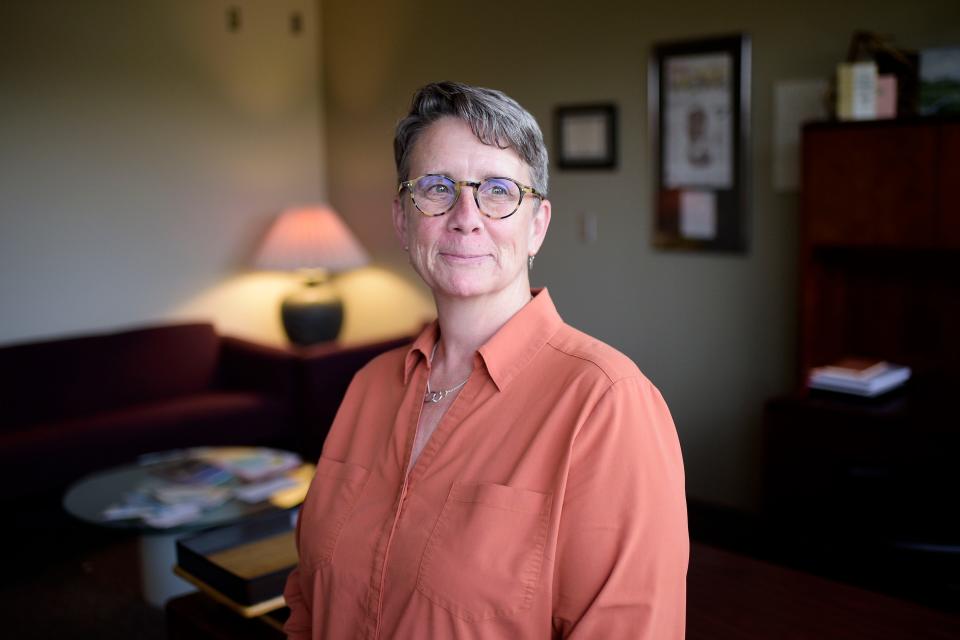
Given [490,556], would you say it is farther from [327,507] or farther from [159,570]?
[159,570]

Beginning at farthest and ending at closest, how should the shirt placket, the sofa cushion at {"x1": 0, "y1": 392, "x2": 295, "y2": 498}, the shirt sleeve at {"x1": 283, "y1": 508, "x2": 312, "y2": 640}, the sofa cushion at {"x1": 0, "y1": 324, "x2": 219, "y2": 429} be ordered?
the sofa cushion at {"x1": 0, "y1": 324, "x2": 219, "y2": 429} → the sofa cushion at {"x1": 0, "y1": 392, "x2": 295, "y2": 498} → the shirt sleeve at {"x1": 283, "y1": 508, "x2": 312, "y2": 640} → the shirt placket

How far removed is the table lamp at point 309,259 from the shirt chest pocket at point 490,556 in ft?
12.6

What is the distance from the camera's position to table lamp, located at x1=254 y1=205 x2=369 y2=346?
5.03 meters

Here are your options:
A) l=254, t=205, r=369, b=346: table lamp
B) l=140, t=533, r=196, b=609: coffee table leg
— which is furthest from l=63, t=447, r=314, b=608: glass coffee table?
l=254, t=205, r=369, b=346: table lamp

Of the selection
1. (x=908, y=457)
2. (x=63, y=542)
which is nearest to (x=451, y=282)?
(x=908, y=457)

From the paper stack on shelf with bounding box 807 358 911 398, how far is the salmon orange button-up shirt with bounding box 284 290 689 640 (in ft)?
6.84

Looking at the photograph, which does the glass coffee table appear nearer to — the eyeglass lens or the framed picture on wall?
the eyeglass lens

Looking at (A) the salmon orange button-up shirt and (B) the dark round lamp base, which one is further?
(B) the dark round lamp base

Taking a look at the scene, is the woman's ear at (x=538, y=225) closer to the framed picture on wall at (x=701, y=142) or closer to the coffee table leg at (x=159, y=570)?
the coffee table leg at (x=159, y=570)

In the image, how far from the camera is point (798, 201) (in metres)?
3.79

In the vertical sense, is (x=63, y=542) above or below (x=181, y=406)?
below

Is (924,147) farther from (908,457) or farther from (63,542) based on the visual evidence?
(63,542)

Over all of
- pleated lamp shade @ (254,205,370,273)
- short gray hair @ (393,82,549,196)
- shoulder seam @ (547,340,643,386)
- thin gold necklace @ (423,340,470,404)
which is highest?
short gray hair @ (393,82,549,196)

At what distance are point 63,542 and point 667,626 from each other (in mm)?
3295
